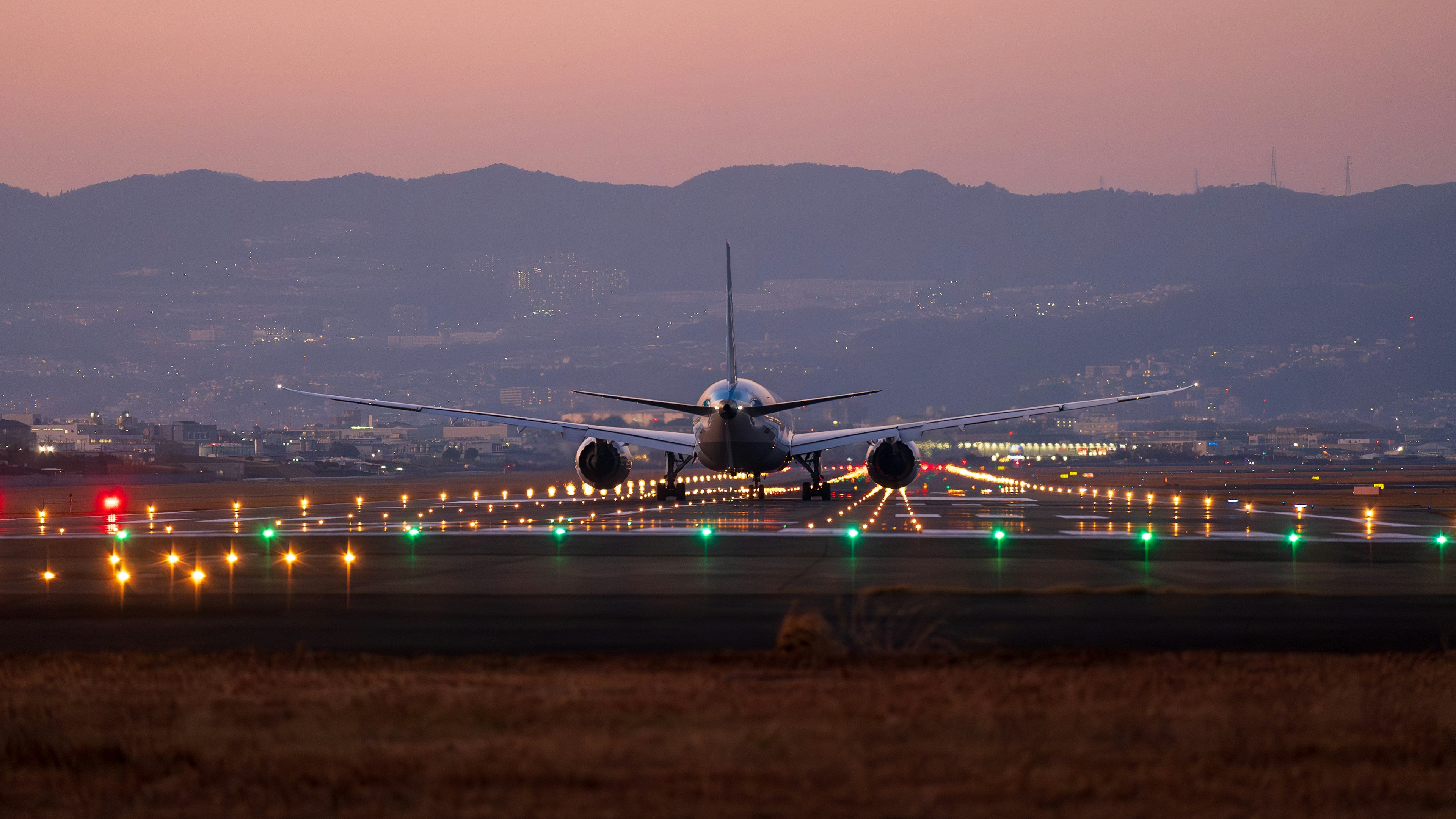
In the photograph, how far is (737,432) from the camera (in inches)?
2101

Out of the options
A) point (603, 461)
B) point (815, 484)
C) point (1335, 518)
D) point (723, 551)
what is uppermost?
point (603, 461)

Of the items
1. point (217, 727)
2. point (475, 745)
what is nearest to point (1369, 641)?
point (475, 745)

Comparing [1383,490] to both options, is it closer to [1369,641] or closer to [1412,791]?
[1369,641]

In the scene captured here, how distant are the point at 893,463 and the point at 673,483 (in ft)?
31.1

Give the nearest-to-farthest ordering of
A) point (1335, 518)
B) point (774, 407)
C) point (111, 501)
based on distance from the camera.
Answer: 1. point (1335, 518)
2. point (774, 407)
3. point (111, 501)

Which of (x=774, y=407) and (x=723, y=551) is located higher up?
(x=774, y=407)

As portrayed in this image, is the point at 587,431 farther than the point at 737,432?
Yes

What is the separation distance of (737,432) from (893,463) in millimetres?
6862

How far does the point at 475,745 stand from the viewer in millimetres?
9148

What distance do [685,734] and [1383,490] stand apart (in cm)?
7032

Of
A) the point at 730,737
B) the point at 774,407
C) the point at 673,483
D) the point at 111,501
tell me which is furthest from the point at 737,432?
the point at 730,737

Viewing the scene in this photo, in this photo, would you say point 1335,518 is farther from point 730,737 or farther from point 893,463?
point 730,737

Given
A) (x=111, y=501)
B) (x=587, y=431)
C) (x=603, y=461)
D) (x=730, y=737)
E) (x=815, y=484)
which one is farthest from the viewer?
(x=111, y=501)

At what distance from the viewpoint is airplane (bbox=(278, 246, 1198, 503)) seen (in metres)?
53.2
